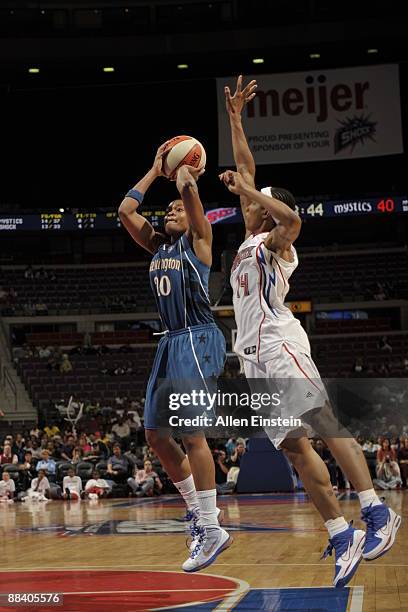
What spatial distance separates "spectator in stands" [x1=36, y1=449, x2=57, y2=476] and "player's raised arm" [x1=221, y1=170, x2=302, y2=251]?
16.8 m

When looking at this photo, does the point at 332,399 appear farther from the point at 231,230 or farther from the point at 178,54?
the point at 231,230

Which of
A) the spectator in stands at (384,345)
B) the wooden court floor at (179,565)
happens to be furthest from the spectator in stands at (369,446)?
the spectator in stands at (384,345)

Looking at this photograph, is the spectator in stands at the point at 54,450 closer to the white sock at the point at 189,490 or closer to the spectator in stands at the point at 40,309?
the spectator in stands at the point at 40,309

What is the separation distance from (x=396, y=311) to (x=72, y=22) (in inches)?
613

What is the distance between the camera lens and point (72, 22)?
32312 mm

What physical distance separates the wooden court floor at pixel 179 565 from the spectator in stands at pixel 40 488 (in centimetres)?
563

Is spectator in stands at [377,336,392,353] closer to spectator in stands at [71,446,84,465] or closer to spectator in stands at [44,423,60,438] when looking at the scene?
spectator in stands at [44,423,60,438]

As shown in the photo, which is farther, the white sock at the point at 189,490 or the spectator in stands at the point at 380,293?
the spectator in stands at the point at 380,293

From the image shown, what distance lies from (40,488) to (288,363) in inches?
658

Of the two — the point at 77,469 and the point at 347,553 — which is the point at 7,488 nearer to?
the point at 77,469

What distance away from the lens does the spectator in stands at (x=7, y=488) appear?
2180cm

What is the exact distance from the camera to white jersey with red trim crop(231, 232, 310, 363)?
6102mm

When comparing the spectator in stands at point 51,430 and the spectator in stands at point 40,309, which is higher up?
the spectator in stands at point 40,309

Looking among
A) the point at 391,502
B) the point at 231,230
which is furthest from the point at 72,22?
the point at 391,502
